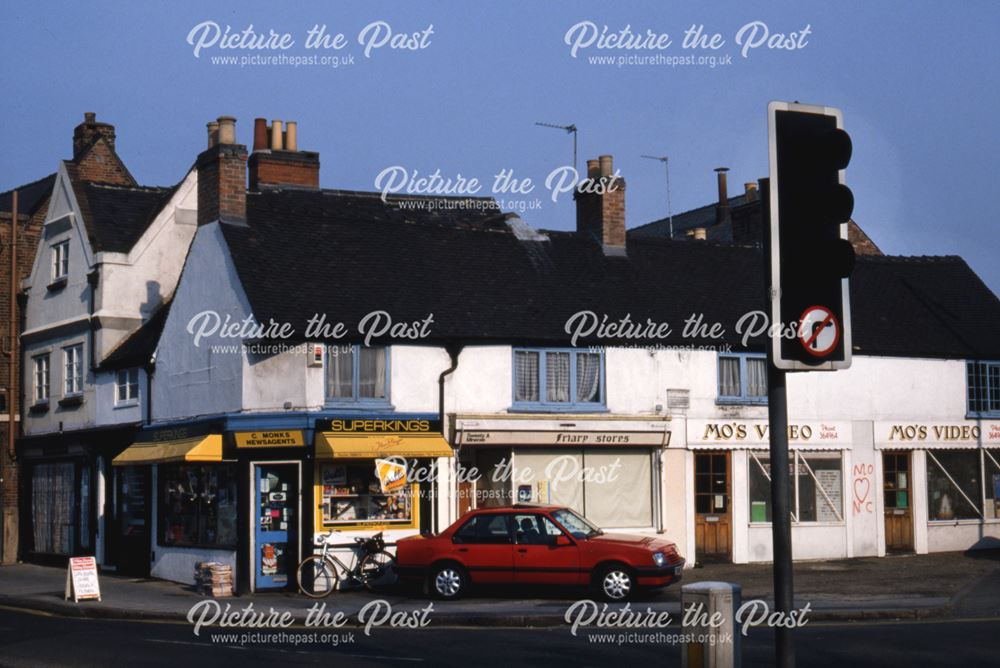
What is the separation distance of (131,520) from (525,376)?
32.7 ft

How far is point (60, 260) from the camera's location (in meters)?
33.0

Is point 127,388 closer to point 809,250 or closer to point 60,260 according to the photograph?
point 60,260

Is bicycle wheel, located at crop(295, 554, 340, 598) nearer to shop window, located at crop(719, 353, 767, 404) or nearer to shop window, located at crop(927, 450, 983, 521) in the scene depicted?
shop window, located at crop(719, 353, 767, 404)

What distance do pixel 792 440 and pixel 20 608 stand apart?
642 inches

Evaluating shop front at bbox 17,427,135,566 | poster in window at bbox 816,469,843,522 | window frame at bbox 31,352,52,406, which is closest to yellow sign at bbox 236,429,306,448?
shop front at bbox 17,427,135,566

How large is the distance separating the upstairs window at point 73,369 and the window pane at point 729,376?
1574 centimetres

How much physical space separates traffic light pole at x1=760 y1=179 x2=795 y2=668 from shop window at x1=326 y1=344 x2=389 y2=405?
710 inches

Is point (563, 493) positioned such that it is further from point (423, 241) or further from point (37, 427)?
point (37, 427)

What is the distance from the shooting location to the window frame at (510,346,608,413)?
1016 inches

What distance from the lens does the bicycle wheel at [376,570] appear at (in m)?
23.6

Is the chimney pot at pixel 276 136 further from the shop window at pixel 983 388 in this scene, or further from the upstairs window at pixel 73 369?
the shop window at pixel 983 388

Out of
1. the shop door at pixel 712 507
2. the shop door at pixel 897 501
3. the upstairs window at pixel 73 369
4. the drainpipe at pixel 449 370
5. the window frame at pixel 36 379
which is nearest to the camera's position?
the drainpipe at pixel 449 370

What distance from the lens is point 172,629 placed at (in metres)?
18.8

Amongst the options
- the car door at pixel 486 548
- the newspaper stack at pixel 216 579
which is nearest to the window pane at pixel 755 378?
the car door at pixel 486 548
